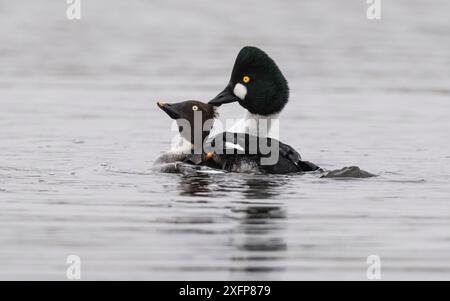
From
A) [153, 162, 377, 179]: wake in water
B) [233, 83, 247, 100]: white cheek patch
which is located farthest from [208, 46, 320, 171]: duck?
[153, 162, 377, 179]: wake in water

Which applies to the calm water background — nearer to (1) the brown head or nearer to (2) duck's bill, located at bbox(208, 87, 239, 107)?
(1) the brown head

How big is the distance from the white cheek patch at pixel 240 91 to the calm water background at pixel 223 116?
1.24m

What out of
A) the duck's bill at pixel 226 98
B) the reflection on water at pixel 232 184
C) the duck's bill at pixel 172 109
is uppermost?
the duck's bill at pixel 226 98

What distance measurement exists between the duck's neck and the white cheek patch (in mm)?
251

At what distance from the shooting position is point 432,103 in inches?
755

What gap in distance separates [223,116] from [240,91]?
15.8 ft

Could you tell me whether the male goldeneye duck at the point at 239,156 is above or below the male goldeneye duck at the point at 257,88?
below

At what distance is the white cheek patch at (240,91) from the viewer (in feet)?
42.0

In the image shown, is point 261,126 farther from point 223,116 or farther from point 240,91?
point 223,116

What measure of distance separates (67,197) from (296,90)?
32.7ft

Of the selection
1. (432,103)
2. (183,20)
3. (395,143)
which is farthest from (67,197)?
(183,20)

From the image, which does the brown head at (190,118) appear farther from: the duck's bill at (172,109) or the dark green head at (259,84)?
the dark green head at (259,84)

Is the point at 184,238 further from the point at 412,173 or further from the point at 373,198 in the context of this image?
the point at 412,173

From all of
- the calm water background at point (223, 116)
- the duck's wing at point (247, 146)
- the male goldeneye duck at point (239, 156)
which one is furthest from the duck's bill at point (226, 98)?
Result: the calm water background at point (223, 116)
